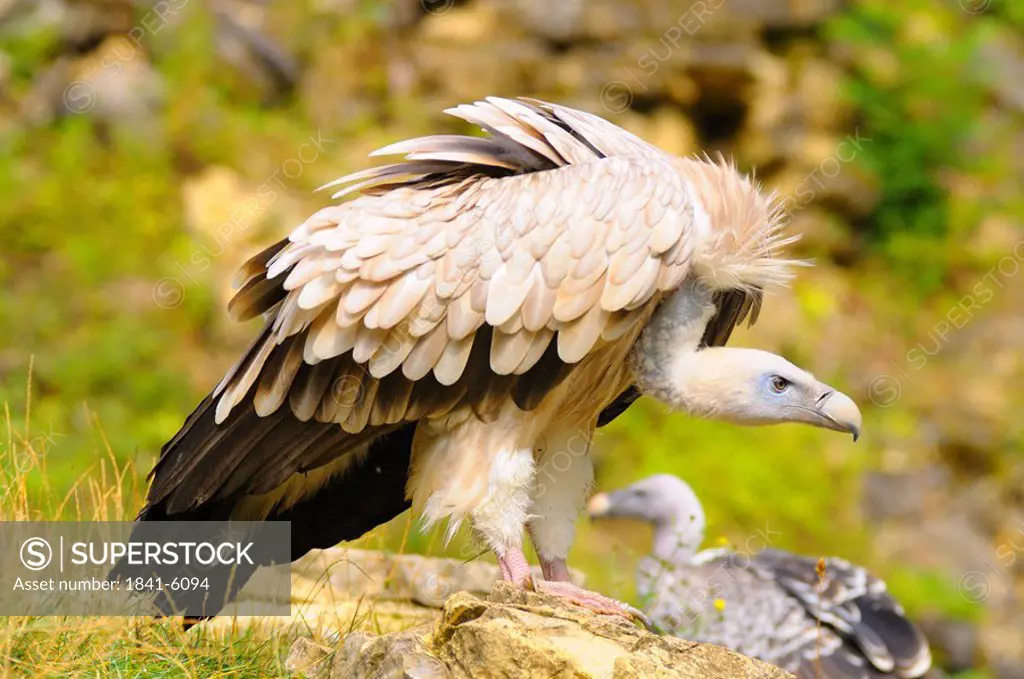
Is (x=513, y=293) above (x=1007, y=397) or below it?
above

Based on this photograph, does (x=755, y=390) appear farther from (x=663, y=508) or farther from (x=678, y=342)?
(x=663, y=508)

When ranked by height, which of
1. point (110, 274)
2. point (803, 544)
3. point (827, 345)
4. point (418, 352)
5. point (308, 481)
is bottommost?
point (803, 544)

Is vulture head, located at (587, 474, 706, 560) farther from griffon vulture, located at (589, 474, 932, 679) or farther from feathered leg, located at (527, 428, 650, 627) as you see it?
feathered leg, located at (527, 428, 650, 627)

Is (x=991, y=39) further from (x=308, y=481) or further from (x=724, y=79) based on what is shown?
(x=308, y=481)

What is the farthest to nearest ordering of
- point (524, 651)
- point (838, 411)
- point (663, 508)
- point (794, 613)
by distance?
point (663, 508), point (794, 613), point (838, 411), point (524, 651)

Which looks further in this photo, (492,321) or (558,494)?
(558,494)

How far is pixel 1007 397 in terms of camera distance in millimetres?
11797

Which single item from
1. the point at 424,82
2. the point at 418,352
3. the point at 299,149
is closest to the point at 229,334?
the point at 299,149

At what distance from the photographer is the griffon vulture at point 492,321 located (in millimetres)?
3949

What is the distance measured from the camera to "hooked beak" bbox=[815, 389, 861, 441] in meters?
4.15

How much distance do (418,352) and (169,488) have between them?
0.94m

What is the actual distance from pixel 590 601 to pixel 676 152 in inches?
329

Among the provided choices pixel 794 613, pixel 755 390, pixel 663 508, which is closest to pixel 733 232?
pixel 755 390

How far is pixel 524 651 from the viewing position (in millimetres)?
3340
